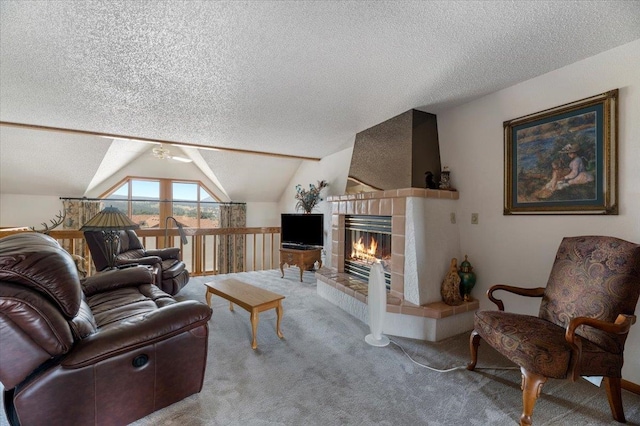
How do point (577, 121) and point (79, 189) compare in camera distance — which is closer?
point (577, 121)

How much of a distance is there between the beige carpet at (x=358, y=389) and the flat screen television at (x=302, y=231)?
234 centimetres

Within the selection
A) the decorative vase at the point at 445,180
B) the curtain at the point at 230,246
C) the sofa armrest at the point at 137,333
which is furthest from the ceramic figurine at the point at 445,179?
the curtain at the point at 230,246

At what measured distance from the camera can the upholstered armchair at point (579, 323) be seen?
4.75ft

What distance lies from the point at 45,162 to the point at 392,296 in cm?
633

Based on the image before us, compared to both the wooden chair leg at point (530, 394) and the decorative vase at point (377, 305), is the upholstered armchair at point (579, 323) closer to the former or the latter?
the wooden chair leg at point (530, 394)

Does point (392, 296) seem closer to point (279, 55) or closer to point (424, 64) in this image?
point (424, 64)

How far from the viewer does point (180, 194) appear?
22.4 feet

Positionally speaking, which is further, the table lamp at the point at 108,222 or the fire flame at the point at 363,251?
the fire flame at the point at 363,251

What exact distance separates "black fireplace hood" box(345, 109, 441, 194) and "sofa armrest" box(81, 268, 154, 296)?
8.38ft

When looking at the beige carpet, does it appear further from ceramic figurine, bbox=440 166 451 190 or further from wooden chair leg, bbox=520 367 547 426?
ceramic figurine, bbox=440 166 451 190

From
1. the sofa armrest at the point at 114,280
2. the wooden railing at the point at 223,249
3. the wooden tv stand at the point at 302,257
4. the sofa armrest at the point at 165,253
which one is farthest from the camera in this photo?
the wooden railing at the point at 223,249

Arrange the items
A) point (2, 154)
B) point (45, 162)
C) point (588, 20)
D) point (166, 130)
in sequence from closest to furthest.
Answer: point (588, 20) → point (166, 130) → point (2, 154) → point (45, 162)

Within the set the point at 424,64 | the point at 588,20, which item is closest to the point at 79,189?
the point at 424,64

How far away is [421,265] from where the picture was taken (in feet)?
8.48
